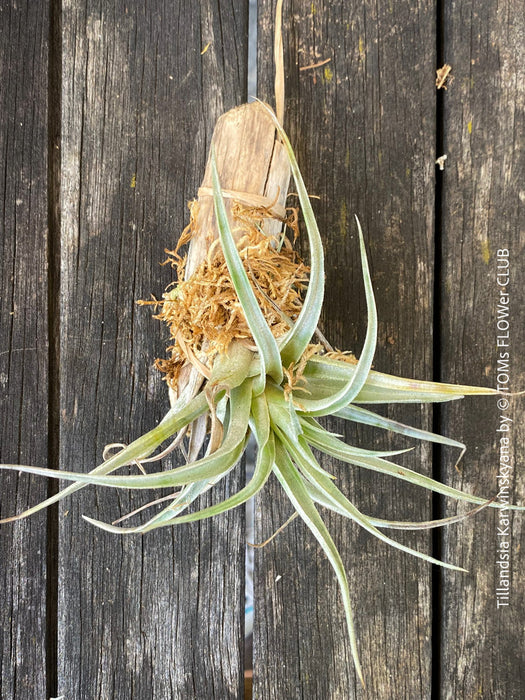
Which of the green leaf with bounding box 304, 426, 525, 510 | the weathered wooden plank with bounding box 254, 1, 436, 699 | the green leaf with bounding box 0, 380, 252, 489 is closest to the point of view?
the green leaf with bounding box 0, 380, 252, 489

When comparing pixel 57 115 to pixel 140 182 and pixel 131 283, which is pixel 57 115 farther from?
pixel 131 283

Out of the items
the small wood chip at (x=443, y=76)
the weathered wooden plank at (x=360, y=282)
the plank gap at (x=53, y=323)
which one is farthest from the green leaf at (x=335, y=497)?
the small wood chip at (x=443, y=76)

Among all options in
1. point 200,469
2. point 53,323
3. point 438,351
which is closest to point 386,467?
point 200,469

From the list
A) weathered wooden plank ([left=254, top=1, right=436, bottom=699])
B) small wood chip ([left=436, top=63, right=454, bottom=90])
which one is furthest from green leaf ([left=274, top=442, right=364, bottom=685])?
small wood chip ([left=436, top=63, right=454, bottom=90])

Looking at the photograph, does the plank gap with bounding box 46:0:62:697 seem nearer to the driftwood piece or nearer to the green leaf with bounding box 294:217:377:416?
the driftwood piece

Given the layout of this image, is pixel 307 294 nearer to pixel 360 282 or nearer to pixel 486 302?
pixel 360 282

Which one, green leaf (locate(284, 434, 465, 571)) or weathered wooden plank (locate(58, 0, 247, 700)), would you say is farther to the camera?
weathered wooden plank (locate(58, 0, 247, 700))

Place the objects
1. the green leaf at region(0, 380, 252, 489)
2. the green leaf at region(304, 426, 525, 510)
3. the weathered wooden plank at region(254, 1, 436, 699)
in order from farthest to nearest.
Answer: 1. the weathered wooden plank at region(254, 1, 436, 699)
2. the green leaf at region(304, 426, 525, 510)
3. the green leaf at region(0, 380, 252, 489)

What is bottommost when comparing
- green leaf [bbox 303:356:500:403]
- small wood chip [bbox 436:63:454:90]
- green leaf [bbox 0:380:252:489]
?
green leaf [bbox 0:380:252:489]
